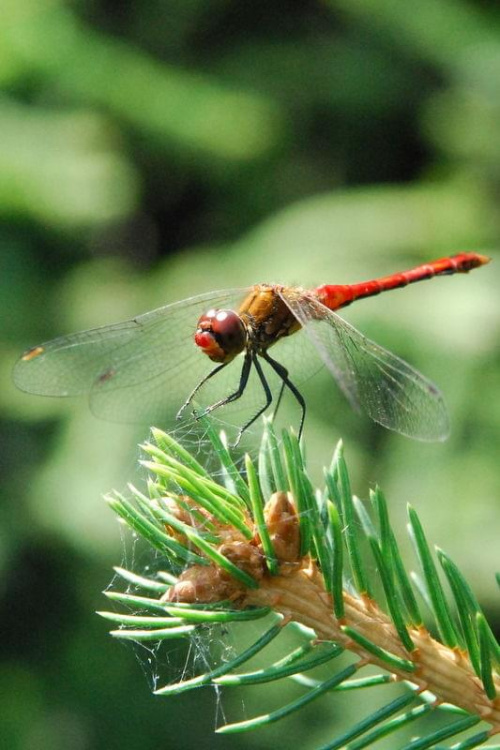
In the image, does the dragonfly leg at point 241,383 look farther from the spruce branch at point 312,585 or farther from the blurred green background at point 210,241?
the blurred green background at point 210,241

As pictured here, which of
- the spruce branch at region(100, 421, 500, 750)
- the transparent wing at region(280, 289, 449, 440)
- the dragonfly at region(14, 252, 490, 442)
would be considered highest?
the dragonfly at region(14, 252, 490, 442)

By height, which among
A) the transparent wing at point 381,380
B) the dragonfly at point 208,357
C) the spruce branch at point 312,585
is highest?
the dragonfly at point 208,357

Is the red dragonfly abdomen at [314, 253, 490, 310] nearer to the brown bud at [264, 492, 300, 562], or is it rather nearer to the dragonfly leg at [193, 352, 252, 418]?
the dragonfly leg at [193, 352, 252, 418]

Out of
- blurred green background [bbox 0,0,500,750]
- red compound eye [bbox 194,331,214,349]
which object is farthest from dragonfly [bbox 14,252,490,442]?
blurred green background [bbox 0,0,500,750]

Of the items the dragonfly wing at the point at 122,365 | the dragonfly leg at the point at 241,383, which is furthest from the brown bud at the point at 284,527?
the dragonfly wing at the point at 122,365

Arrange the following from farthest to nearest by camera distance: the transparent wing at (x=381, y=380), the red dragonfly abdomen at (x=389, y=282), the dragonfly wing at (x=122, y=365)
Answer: the red dragonfly abdomen at (x=389, y=282) < the dragonfly wing at (x=122, y=365) < the transparent wing at (x=381, y=380)

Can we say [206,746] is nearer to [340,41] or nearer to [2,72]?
[2,72]

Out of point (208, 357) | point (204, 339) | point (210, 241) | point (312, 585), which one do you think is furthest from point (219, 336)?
point (210, 241)
